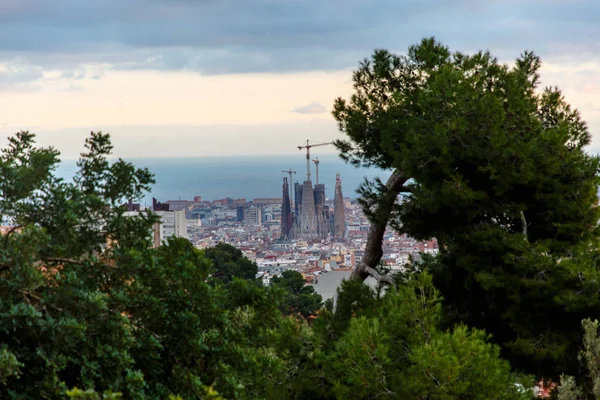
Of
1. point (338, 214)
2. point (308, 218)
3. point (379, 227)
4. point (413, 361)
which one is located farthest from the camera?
point (308, 218)

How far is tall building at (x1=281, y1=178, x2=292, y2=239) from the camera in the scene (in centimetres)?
9400

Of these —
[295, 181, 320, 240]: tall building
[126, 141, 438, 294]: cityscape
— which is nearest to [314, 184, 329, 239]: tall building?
[126, 141, 438, 294]: cityscape

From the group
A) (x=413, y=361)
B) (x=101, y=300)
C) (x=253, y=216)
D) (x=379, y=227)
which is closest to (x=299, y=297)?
(x=379, y=227)

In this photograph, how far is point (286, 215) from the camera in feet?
308

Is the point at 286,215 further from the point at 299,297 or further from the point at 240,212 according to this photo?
the point at 299,297

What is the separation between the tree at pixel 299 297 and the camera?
24.0 meters

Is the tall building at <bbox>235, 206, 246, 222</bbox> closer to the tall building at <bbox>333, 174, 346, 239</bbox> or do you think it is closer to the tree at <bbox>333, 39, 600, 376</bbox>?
the tall building at <bbox>333, 174, 346, 239</bbox>

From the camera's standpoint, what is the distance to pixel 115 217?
15.0 ft

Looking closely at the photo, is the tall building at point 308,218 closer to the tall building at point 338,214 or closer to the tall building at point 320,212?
the tall building at point 320,212

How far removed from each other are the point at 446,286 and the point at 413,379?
3.24 m

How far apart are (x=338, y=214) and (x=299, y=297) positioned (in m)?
69.1

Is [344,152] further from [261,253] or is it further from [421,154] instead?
[261,253]

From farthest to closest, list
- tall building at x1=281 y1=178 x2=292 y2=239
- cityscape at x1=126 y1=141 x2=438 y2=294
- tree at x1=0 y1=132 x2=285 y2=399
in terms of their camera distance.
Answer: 1. tall building at x1=281 y1=178 x2=292 y2=239
2. cityscape at x1=126 y1=141 x2=438 y2=294
3. tree at x1=0 y1=132 x2=285 y2=399

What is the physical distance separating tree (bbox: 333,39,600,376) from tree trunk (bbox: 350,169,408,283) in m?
0.02
